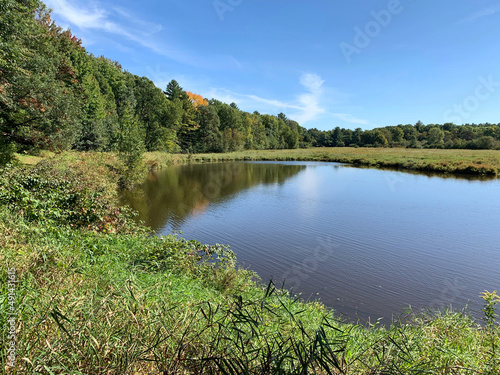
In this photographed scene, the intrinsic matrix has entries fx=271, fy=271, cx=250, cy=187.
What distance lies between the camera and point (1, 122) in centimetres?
1388

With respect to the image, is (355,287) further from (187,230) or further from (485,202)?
(485,202)

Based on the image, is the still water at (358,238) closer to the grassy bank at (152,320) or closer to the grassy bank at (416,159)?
the grassy bank at (152,320)

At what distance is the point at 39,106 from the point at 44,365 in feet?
54.2

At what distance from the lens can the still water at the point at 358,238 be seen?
7.08 metres

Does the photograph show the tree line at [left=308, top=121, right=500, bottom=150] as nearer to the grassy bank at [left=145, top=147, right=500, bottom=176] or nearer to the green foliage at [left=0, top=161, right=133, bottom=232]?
the grassy bank at [left=145, top=147, right=500, bottom=176]

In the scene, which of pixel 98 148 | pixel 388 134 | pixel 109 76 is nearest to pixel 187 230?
pixel 98 148

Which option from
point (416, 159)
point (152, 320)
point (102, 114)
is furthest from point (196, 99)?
point (152, 320)

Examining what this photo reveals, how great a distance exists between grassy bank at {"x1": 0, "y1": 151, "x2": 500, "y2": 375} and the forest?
29.9 ft

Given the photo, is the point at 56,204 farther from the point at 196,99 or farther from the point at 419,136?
the point at 419,136

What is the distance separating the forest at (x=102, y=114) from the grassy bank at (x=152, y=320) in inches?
359

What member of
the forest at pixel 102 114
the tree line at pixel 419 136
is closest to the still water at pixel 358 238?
the forest at pixel 102 114

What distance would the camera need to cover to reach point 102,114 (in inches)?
1404

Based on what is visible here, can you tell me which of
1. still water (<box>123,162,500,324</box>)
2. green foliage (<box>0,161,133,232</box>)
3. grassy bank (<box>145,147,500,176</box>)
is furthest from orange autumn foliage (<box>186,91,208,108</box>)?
green foliage (<box>0,161,133,232</box>)

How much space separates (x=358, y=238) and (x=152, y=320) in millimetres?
10100
